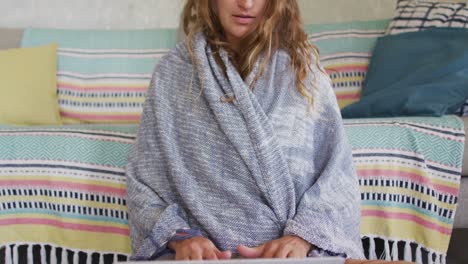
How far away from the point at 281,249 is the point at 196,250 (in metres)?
0.16

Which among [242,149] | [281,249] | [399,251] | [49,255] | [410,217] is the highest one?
[242,149]

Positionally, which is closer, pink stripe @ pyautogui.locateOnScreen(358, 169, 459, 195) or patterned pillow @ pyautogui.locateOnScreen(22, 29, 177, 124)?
pink stripe @ pyautogui.locateOnScreen(358, 169, 459, 195)

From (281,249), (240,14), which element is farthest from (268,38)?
(281,249)

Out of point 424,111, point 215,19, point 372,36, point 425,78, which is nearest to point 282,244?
point 215,19

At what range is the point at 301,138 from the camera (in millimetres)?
1255

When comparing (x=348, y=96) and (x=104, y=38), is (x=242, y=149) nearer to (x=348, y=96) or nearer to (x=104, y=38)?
(x=348, y=96)

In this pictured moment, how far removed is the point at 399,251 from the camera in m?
1.64

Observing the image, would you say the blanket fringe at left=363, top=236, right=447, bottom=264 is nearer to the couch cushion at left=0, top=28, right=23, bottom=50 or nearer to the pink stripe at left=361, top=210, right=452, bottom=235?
the pink stripe at left=361, top=210, right=452, bottom=235

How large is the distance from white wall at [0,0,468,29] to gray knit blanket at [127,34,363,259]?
52.4 inches

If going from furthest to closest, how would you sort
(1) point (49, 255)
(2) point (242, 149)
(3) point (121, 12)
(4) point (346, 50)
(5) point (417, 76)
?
(3) point (121, 12)
(4) point (346, 50)
(5) point (417, 76)
(1) point (49, 255)
(2) point (242, 149)

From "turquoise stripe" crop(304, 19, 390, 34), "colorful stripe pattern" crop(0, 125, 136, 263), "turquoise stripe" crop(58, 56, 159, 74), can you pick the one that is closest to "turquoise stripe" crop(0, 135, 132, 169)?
"colorful stripe pattern" crop(0, 125, 136, 263)

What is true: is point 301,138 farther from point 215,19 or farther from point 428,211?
point 428,211

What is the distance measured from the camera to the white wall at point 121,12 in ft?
8.54

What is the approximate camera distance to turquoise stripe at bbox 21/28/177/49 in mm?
2367
